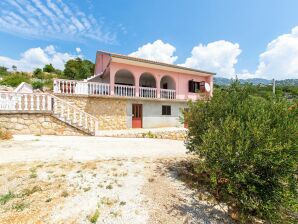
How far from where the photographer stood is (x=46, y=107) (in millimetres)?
10438

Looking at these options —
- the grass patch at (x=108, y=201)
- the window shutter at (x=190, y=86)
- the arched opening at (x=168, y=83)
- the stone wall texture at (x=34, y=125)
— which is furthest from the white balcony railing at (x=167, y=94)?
the grass patch at (x=108, y=201)

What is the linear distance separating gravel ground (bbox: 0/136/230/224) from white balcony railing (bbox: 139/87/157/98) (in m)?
11.6

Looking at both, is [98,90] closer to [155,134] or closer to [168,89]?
[155,134]

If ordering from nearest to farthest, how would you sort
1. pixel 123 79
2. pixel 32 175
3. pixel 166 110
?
pixel 32 175 < pixel 166 110 < pixel 123 79

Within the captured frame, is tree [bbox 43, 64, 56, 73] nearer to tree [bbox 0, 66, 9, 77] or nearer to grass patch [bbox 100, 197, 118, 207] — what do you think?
tree [bbox 0, 66, 9, 77]

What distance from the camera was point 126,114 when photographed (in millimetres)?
16125

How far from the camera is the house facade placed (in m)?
14.6

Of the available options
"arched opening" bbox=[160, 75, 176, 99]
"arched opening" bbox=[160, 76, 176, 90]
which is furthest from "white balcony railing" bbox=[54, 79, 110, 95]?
"arched opening" bbox=[160, 76, 176, 90]

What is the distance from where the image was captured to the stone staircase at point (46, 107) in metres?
9.70

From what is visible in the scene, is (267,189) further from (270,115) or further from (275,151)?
(270,115)

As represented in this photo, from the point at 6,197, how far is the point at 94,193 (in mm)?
1876

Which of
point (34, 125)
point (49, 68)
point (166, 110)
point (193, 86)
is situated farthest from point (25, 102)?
point (49, 68)

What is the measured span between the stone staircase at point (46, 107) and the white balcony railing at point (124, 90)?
5140 mm

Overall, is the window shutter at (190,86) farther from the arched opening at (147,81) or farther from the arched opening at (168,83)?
the arched opening at (147,81)
